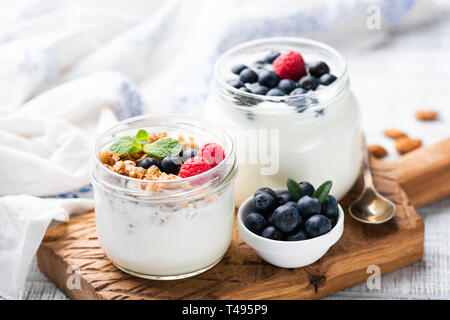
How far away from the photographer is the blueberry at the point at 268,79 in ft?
5.32

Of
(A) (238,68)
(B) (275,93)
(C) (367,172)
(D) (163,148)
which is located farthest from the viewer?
(C) (367,172)

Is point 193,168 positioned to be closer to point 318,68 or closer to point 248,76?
point 248,76

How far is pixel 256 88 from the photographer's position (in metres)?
1.61

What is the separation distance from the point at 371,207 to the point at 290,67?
1.38 ft

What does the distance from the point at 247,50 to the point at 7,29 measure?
45.3 inches

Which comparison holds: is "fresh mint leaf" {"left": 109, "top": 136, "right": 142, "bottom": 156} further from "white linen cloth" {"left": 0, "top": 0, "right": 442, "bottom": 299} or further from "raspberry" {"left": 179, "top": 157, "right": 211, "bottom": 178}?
"white linen cloth" {"left": 0, "top": 0, "right": 442, "bottom": 299}

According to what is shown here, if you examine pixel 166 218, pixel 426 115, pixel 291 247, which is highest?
pixel 166 218

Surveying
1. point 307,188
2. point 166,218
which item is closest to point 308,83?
point 307,188

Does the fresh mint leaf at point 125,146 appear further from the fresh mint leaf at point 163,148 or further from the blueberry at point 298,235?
the blueberry at point 298,235

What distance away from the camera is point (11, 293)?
1.54 meters

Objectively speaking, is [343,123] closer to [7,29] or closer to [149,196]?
[149,196]

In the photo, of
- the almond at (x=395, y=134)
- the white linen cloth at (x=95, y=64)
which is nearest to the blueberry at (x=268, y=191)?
the white linen cloth at (x=95, y=64)

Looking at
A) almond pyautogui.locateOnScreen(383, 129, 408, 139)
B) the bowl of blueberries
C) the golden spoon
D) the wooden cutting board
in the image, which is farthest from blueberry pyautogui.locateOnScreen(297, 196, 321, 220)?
almond pyautogui.locateOnScreen(383, 129, 408, 139)

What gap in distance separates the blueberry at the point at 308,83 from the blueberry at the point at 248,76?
4.7 inches
